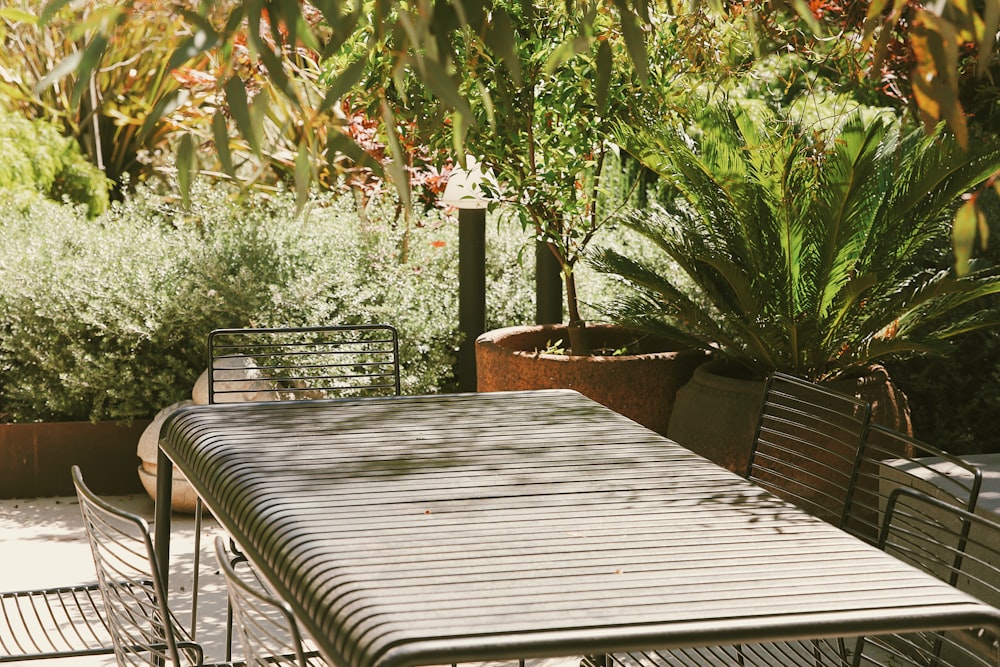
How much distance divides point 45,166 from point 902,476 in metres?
5.67

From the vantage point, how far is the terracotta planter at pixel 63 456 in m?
5.54

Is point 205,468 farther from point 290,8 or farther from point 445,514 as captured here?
point 290,8

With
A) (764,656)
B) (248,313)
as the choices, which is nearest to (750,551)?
(764,656)

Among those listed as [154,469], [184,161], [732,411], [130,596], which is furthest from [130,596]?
[154,469]

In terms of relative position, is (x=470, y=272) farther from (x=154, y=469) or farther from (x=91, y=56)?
(x=91, y=56)

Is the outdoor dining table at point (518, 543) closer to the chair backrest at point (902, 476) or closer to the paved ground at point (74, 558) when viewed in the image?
the chair backrest at point (902, 476)

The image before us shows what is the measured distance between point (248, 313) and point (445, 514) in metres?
3.50

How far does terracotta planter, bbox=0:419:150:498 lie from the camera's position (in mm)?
5535

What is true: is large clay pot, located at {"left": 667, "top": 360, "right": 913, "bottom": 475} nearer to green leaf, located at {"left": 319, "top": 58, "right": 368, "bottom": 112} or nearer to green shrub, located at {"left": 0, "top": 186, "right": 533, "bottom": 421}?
green shrub, located at {"left": 0, "top": 186, "right": 533, "bottom": 421}

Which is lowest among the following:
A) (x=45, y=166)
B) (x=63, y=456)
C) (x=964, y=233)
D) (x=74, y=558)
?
(x=74, y=558)

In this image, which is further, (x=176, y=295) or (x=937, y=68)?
(x=176, y=295)

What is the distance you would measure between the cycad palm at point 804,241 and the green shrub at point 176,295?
1.10 m

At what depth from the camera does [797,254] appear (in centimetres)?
459

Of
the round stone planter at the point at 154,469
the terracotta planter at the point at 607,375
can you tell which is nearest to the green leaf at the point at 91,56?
the terracotta planter at the point at 607,375
